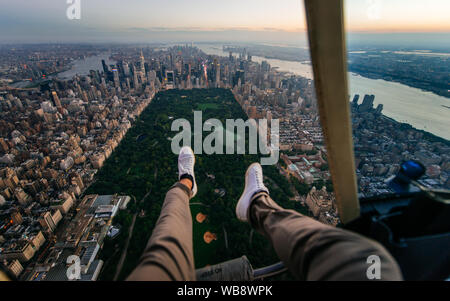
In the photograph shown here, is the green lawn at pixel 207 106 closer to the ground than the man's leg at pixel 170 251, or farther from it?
farther from it

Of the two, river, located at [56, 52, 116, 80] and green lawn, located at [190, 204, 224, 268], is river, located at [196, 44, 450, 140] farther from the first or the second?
river, located at [56, 52, 116, 80]

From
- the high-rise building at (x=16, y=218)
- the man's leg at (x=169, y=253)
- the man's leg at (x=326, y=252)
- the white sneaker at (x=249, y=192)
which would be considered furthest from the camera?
the high-rise building at (x=16, y=218)

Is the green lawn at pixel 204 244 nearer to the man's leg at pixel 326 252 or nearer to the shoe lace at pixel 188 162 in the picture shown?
the shoe lace at pixel 188 162

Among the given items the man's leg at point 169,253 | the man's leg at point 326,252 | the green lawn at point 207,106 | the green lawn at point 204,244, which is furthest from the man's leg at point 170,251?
the green lawn at point 207,106

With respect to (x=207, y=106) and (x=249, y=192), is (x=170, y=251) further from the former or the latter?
(x=207, y=106)

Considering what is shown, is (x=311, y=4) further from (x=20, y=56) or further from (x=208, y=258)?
(x=20, y=56)

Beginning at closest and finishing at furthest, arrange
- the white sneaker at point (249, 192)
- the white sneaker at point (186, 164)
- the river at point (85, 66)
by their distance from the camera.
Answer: the white sneaker at point (249, 192) → the white sneaker at point (186, 164) → the river at point (85, 66)

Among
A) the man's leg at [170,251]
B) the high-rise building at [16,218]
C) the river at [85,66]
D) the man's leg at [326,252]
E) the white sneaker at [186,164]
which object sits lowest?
the high-rise building at [16,218]

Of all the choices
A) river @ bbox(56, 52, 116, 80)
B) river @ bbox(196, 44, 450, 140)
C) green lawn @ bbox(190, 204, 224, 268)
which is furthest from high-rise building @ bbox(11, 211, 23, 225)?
river @ bbox(56, 52, 116, 80)
